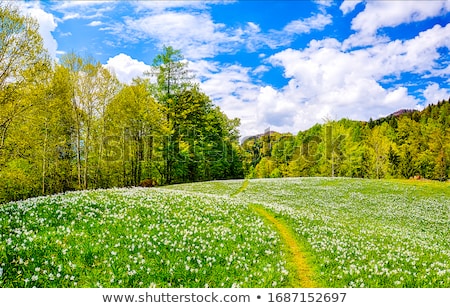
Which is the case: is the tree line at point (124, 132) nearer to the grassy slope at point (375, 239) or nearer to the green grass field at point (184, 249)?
the green grass field at point (184, 249)

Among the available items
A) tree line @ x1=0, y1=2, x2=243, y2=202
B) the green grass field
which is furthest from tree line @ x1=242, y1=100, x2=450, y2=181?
the green grass field

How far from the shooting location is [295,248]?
12617mm

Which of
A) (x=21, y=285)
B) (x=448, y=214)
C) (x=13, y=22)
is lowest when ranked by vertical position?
(x=448, y=214)

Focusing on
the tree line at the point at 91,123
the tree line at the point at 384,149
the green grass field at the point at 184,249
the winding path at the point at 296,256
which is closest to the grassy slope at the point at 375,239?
the green grass field at the point at 184,249

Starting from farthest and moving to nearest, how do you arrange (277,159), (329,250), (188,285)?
(277,159) < (329,250) < (188,285)

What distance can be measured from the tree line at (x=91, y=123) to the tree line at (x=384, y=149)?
24139mm

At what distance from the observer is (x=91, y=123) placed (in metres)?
39.9

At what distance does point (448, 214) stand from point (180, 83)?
1559 inches

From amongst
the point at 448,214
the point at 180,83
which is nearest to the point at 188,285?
the point at 448,214

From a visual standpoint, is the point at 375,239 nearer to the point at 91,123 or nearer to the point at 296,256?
the point at 296,256

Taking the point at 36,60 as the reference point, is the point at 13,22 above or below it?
above

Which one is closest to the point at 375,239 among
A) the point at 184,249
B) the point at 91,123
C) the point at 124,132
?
the point at 184,249

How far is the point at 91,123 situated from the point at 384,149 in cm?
6374

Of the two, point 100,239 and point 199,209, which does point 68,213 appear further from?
point 199,209
